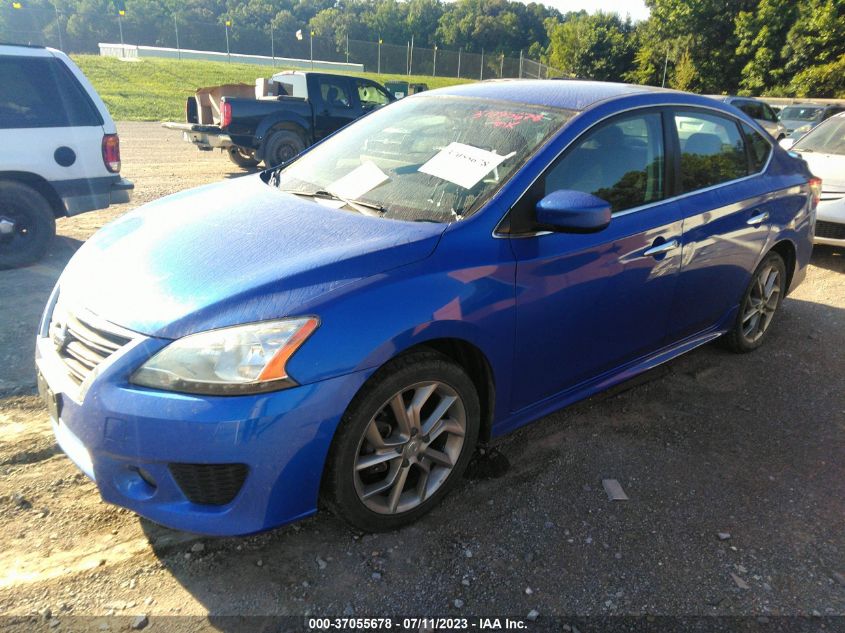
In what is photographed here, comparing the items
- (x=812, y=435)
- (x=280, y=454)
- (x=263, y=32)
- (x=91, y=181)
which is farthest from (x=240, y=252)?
(x=263, y=32)

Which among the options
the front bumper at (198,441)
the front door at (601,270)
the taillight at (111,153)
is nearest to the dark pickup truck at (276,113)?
the taillight at (111,153)

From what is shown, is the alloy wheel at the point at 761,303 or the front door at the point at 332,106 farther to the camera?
the front door at the point at 332,106

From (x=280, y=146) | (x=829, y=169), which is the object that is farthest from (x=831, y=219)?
(x=280, y=146)

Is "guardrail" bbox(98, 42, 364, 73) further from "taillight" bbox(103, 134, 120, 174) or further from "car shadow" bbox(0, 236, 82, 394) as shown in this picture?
"car shadow" bbox(0, 236, 82, 394)

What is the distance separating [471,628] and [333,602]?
491 millimetres

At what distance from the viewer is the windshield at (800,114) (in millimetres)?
17406

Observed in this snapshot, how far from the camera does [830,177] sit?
21.9 ft

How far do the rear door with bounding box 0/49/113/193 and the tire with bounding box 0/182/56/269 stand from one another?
0.21 m

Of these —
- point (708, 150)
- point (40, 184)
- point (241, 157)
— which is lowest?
point (241, 157)

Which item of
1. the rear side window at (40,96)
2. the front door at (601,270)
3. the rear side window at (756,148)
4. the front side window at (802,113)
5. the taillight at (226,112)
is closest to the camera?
the front door at (601,270)

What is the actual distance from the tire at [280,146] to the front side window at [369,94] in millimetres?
1855

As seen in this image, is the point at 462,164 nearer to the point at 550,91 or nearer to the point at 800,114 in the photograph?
the point at 550,91

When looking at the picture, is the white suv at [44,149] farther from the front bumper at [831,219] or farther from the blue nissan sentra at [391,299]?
the front bumper at [831,219]

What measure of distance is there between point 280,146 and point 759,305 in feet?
30.0
